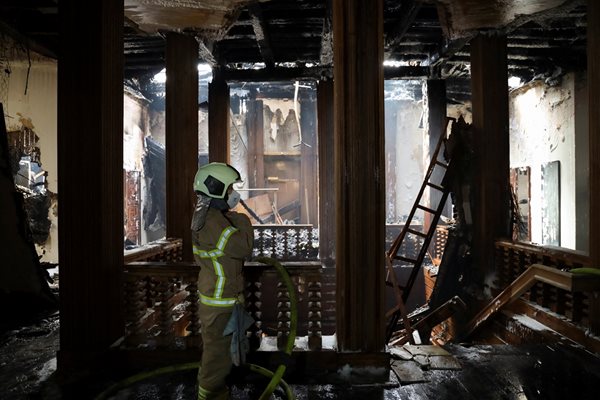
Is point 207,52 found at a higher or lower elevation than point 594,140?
higher

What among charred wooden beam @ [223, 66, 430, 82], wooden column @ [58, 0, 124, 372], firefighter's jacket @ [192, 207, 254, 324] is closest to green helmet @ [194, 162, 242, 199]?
firefighter's jacket @ [192, 207, 254, 324]

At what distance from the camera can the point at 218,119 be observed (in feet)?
31.5

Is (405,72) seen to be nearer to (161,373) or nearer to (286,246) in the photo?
(286,246)

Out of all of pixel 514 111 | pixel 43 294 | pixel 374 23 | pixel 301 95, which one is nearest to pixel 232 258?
pixel 374 23

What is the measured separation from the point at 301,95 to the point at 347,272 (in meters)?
17.6

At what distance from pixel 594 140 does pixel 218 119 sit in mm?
7731

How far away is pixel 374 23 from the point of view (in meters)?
3.65

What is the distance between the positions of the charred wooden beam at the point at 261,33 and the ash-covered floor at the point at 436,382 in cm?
584

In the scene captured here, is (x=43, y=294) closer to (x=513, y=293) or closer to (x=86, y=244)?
(x=86, y=244)

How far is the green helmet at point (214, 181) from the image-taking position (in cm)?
286

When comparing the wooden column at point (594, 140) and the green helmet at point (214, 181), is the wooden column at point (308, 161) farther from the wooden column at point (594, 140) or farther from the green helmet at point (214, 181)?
the green helmet at point (214, 181)

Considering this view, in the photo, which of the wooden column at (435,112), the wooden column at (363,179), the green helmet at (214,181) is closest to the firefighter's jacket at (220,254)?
the green helmet at (214,181)

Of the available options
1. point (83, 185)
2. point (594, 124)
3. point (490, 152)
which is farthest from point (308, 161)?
point (83, 185)

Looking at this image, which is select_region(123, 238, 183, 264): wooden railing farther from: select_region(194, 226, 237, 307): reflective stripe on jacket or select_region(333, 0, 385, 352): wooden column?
select_region(333, 0, 385, 352): wooden column
